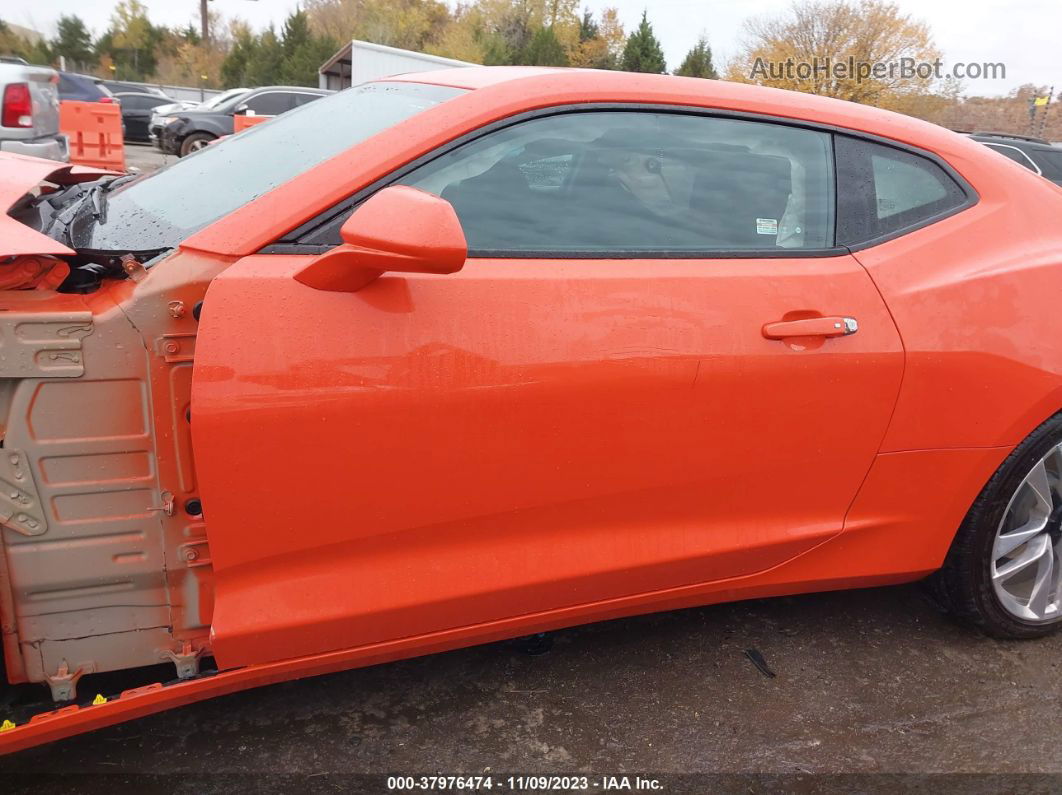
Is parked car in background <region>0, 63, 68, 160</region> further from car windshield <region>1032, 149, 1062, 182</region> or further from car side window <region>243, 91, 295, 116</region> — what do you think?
car side window <region>243, 91, 295, 116</region>

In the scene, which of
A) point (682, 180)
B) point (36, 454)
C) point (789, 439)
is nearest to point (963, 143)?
point (682, 180)

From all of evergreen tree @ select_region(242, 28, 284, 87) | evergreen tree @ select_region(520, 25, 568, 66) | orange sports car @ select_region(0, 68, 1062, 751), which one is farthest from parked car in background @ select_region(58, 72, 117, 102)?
orange sports car @ select_region(0, 68, 1062, 751)

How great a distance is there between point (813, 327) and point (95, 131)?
37.6 feet

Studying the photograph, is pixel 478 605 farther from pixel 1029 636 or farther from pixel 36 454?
pixel 1029 636

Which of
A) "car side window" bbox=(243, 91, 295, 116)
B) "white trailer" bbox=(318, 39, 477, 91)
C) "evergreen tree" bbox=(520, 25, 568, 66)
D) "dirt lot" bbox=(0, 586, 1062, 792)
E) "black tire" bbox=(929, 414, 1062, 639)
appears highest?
"evergreen tree" bbox=(520, 25, 568, 66)

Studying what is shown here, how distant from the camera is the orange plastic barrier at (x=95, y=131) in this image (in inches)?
419

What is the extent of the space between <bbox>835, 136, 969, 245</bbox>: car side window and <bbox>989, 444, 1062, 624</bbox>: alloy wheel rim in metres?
0.80

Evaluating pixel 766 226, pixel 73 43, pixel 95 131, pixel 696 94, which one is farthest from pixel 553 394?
pixel 73 43

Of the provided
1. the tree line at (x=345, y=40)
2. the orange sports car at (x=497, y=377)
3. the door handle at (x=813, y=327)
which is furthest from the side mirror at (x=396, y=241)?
the tree line at (x=345, y=40)

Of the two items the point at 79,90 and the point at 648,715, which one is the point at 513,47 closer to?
the point at 79,90

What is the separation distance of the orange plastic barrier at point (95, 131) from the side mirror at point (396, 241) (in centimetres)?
1035

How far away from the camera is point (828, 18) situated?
33.2 meters

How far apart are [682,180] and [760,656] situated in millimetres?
1418

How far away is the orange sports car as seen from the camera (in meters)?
1.70
